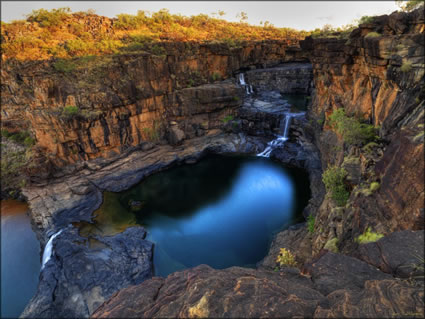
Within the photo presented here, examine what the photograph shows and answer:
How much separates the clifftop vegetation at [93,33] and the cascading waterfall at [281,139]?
14.1m

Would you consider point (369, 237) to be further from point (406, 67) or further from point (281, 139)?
point (281, 139)

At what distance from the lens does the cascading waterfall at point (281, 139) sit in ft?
80.4

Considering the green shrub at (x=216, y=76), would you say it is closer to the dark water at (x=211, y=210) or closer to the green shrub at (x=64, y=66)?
the dark water at (x=211, y=210)

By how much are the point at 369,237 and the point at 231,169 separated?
55.7 ft

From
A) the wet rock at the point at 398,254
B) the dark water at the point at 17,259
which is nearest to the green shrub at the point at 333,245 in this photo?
the wet rock at the point at 398,254

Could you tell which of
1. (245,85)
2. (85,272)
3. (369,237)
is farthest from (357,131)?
(245,85)

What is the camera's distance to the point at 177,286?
5.11m

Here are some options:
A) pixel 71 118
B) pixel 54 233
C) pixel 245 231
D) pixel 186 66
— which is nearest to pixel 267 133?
pixel 186 66

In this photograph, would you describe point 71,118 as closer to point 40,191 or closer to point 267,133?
point 40,191

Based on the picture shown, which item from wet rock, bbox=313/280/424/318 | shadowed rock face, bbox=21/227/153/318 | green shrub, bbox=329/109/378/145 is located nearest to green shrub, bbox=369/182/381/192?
green shrub, bbox=329/109/378/145

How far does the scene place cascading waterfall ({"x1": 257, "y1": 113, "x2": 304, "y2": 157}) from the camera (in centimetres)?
2452

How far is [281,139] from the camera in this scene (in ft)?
82.7

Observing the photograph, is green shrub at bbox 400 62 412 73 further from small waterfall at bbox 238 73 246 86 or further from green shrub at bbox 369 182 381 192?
small waterfall at bbox 238 73 246 86

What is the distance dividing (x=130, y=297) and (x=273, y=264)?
8352 mm
